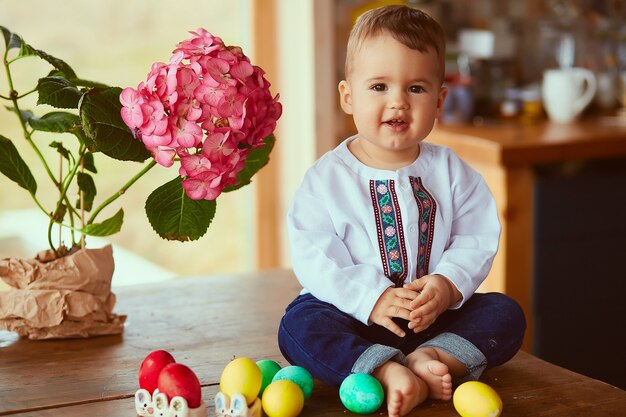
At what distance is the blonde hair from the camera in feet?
4.14

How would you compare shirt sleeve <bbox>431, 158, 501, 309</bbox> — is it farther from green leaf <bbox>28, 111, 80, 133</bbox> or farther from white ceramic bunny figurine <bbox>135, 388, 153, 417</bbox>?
green leaf <bbox>28, 111, 80, 133</bbox>

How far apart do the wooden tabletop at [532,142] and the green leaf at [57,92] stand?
138 centimetres

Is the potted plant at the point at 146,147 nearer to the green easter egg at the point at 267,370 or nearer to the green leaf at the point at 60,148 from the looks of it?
the green leaf at the point at 60,148

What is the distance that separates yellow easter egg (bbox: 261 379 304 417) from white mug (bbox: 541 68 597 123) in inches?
82.7

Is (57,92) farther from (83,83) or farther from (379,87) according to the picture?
(379,87)

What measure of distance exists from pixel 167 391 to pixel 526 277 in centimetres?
173

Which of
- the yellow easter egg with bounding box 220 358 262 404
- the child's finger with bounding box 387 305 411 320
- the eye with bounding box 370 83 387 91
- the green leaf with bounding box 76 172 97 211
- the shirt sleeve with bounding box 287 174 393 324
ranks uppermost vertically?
the eye with bounding box 370 83 387 91

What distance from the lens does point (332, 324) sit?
124cm

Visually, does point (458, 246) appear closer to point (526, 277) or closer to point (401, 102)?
point (401, 102)

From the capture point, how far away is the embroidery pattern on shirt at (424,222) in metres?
1.31

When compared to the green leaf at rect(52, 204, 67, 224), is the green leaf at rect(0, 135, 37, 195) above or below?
above

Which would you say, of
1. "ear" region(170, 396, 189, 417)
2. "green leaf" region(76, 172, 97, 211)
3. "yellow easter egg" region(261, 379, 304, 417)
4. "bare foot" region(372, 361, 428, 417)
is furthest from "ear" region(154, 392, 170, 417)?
"green leaf" region(76, 172, 97, 211)

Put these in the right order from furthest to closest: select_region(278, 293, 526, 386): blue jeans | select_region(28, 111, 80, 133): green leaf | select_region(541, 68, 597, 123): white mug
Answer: select_region(541, 68, 597, 123): white mug → select_region(28, 111, 80, 133): green leaf → select_region(278, 293, 526, 386): blue jeans

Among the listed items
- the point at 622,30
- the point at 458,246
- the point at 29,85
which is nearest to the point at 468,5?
the point at 622,30
